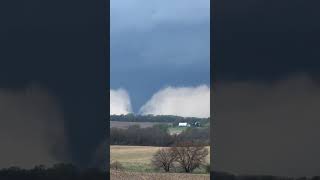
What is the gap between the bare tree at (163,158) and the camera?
2028 centimetres

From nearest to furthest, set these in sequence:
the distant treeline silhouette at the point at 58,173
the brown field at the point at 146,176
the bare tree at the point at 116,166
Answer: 1. the distant treeline silhouette at the point at 58,173
2. the brown field at the point at 146,176
3. the bare tree at the point at 116,166

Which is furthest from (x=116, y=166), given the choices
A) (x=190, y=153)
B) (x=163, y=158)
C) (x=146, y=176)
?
(x=190, y=153)

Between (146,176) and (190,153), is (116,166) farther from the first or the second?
(190,153)

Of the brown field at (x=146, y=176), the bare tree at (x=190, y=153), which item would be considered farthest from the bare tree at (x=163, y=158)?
the brown field at (x=146, y=176)

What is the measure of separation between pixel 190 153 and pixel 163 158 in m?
1.19

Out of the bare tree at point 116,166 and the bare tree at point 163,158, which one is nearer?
the bare tree at point 116,166

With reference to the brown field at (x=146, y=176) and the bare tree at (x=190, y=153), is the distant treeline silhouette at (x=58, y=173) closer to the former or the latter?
the brown field at (x=146, y=176)

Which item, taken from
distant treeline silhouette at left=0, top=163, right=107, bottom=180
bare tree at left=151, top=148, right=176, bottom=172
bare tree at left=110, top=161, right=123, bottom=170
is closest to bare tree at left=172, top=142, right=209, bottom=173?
bare tree at left=151, top=148, right=176, bottom=172

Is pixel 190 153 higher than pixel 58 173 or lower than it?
lower

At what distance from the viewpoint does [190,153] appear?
21203mm

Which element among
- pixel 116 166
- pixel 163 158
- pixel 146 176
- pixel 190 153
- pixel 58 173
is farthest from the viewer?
pixel 190 153

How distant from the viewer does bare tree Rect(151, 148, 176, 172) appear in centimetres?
2028

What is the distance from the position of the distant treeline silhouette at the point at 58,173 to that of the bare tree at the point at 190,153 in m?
11.3

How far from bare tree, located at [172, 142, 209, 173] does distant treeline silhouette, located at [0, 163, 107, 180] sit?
36.9 feet
